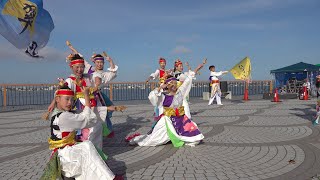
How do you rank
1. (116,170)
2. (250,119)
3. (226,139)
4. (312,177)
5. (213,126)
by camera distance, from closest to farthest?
Result: (312,177) < (116,170) < (226,139) < (213,126) < (250,119)

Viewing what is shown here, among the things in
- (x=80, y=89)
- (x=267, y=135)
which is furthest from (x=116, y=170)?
(x=267, y=135)

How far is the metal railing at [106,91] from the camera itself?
19.2 meters

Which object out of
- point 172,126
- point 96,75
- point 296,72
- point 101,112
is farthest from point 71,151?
point 296,72

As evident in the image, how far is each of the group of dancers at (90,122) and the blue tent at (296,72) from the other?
54.9 ft

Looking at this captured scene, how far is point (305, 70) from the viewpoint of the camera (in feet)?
72.4

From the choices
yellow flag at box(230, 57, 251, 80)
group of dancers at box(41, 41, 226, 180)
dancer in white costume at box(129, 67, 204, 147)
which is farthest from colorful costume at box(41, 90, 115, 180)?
yellow flag at box(230, 57, 251, 80)

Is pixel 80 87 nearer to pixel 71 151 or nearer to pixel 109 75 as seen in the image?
pixel 109 75

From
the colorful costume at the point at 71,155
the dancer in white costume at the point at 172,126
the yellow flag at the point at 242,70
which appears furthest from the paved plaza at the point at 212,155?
the yellow flag at the point at 242,70

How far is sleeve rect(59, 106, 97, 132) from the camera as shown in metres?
3.81

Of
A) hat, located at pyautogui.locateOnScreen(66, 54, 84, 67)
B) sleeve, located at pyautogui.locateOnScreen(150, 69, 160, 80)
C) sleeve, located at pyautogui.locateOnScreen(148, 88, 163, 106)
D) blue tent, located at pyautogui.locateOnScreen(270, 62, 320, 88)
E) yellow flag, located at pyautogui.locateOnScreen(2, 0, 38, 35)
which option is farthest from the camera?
blue tent, located at pyautogui.locateOnScreen(270, 62, 320, 88)

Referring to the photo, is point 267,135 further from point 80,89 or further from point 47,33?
point 47,33

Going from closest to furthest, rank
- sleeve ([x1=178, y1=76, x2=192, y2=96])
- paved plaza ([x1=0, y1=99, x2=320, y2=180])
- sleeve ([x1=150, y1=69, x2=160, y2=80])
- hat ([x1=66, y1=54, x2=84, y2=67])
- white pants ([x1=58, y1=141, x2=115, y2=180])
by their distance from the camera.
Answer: white pants ([x1=58, y1=141, x2=115, y2=180]) < paved plaza ([x1=0, y1=99, x2=320, y2=180]) < hat ([x1=66, y1=54, x2=84, y2=67]) < sleeve ([x1=178, y1=76, x2=192, y2=96]) < sleeve ([x1=150, y1=69, x2=160, y2=80])

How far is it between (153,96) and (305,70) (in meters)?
19.0

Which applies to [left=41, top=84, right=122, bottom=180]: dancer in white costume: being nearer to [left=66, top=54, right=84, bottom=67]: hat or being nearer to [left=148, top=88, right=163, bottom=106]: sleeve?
[left=66, top=54, right=84, bottom=67]: hat
